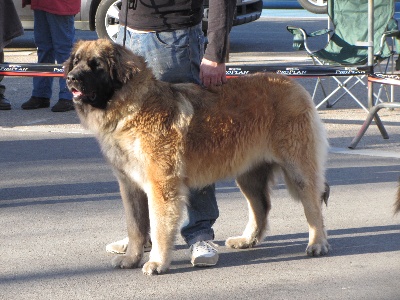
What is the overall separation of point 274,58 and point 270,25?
5.23m

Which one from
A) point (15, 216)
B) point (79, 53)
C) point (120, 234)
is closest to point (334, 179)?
point (120, 234)

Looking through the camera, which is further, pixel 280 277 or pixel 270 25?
pixel 270 25

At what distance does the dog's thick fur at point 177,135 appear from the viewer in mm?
4773

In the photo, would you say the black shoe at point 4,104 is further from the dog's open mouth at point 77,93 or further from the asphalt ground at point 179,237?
the dog's open mouth at point 77,93

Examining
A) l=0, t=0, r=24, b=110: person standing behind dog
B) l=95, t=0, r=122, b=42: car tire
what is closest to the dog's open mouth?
l=0, t=0, r=24, b=110: person standing behind dog

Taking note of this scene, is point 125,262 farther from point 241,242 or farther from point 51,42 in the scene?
point 51,42

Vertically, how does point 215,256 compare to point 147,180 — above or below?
below

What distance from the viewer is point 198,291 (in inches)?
187

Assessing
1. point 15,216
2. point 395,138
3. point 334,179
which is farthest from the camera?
point 395,138

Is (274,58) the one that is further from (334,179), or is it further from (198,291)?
(198,291)

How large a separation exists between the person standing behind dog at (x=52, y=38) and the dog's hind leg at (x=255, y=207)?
15.8 ft

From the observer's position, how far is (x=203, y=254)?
5.15 meters

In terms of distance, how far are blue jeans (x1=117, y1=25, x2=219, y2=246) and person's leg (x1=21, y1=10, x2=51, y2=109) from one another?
16.4 feet

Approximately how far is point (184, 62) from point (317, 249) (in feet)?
4.70
